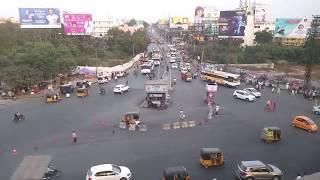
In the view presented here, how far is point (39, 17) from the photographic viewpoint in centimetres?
5347

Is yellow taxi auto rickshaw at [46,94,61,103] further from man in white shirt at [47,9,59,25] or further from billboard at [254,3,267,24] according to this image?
billboard at [254,3,267,24]

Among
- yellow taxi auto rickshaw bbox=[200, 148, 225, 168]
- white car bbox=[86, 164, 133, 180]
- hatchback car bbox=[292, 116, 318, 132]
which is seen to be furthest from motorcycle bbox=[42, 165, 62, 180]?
hatchback car bbox=[292, 116, 318, 132]

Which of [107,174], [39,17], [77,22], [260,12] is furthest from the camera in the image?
[260,12]

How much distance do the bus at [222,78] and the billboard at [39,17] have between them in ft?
84.3

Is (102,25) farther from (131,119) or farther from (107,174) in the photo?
(107,174)

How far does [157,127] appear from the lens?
24.4 m

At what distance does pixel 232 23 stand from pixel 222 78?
1505 inches

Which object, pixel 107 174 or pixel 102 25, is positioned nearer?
pixel 107 174

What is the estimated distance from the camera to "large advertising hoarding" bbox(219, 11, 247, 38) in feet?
245

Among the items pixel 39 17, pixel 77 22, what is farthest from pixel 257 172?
pixel 77 22

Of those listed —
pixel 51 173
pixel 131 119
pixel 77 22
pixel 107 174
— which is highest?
pixel 77 22

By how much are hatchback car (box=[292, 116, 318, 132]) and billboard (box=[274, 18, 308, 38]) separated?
61251 mm

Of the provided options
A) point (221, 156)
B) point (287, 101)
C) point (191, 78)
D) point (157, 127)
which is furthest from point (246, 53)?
point (221, 156)

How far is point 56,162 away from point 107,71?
33.0 meters
